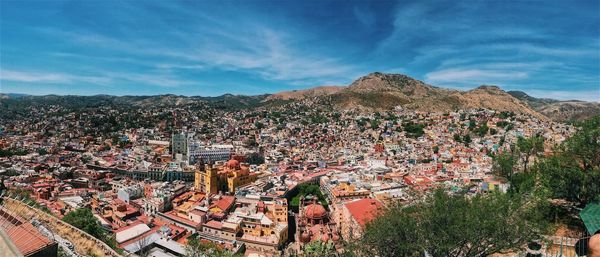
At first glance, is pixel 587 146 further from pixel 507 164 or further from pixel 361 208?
pixel 361 208

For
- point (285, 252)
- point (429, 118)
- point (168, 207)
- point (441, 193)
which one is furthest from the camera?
point (429, 118)

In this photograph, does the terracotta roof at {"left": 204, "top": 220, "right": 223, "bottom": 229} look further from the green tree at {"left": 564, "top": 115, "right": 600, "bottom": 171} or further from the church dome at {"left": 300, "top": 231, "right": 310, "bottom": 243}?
the green tree at {"left": 564, "top": 115, "right": 600, "bottom": 171}

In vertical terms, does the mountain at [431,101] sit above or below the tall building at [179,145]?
above

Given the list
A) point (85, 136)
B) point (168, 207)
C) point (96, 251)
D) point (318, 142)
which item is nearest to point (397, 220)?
point (96, 251)

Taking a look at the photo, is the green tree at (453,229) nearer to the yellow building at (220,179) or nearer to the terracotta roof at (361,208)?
the terracotta roof at (361,208)

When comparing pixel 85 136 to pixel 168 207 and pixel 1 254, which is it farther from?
pixel 1 254

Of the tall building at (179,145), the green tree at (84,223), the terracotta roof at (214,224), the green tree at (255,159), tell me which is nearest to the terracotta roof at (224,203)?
the terracotta roof at (214,224)

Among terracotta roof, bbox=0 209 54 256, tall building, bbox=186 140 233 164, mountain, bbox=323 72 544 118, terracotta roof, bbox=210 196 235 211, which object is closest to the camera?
terracotta roof, bbox=0 209 54 256

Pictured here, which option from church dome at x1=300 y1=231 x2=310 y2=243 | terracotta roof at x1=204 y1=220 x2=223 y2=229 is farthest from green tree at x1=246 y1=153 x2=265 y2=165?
church dome at x1=300 y1=231 x2=310 y2=243
